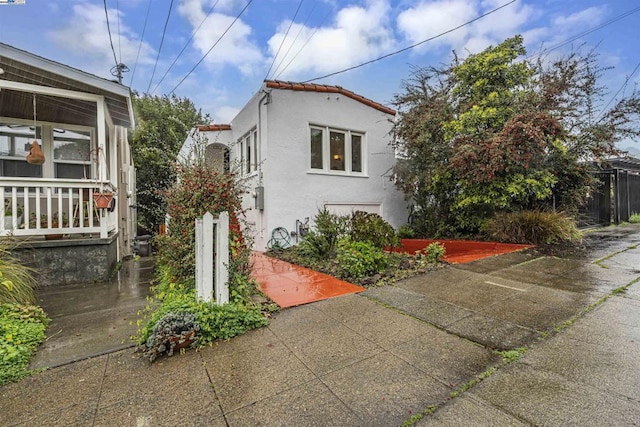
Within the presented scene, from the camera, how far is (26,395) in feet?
7.20

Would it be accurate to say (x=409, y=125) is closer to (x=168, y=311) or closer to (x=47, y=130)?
(x=168, y=311)

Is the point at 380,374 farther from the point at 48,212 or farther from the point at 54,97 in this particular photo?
the point at 54,97

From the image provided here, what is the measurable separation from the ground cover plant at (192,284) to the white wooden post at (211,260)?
0.12m

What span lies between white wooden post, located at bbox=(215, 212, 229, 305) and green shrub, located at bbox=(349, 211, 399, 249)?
3.14m

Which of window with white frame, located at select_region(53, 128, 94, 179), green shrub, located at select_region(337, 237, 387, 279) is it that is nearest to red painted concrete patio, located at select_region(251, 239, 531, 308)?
green shrub, located at select_region(337, 237, 387, 279)

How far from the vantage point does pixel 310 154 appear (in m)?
8.85

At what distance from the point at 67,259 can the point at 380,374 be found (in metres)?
5.35

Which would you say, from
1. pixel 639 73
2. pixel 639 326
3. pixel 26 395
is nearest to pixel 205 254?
pixel 26 395

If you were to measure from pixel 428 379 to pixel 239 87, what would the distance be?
48.9 feet

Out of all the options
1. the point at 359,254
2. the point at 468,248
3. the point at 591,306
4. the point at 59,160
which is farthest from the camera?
the point at 468,248

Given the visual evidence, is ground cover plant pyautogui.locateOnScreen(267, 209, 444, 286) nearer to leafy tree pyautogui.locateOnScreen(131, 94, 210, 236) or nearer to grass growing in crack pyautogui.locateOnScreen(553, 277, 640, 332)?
grass growing in crack pyautogui.locateOnScreen(553, 277, 640, 332)

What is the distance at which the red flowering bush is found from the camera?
3988mm

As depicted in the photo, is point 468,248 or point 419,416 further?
point 468,248

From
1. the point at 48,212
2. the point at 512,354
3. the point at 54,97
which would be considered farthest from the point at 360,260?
the point at 54,97
